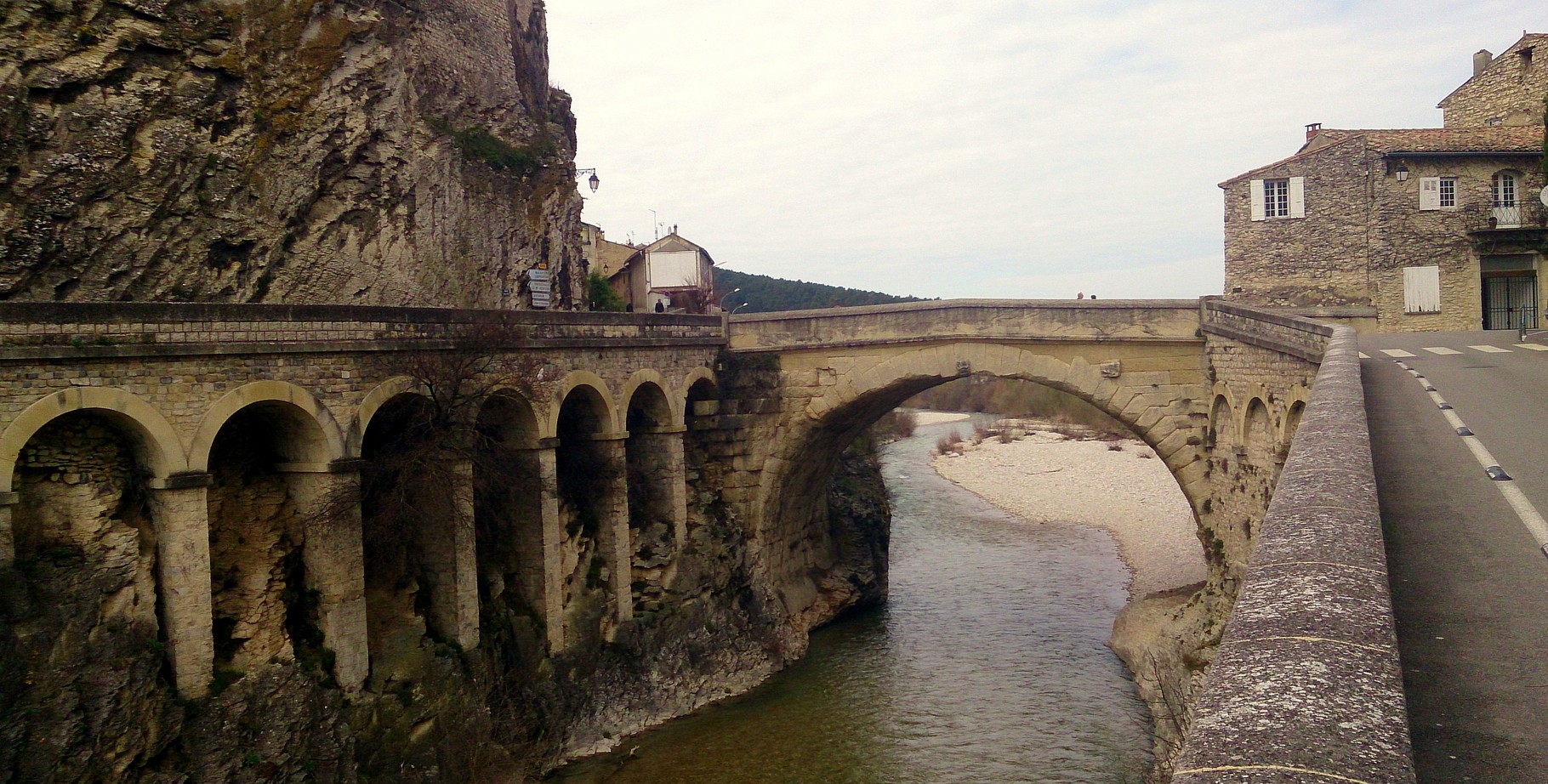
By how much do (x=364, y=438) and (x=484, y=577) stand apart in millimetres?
2638

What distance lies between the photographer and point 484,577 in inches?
579

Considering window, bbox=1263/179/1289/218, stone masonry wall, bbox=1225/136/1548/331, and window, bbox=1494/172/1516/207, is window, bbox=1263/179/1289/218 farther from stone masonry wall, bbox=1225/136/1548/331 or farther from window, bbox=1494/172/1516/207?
window, bbox=1494/172/1516/207

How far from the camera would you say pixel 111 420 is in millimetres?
10031

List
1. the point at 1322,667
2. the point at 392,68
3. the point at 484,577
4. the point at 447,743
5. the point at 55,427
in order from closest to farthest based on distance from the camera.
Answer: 1. the point at 1322,667
2. the point at 55,427
3. the point at 447,743
4. the point at 484,577
5. the point at 392,68

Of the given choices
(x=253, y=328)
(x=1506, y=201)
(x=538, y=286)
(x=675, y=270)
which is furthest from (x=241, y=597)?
(x=1506, y=201)

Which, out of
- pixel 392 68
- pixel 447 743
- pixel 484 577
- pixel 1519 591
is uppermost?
pixel 392 68

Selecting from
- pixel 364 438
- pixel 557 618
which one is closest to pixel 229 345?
pixel 364 438

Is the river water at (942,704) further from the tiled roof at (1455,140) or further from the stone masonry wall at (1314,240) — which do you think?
the tiled roof at (1455,140)

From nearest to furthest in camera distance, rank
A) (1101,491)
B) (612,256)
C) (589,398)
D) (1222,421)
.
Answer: (589,398), (1222,421), (1101,491), (612,256)

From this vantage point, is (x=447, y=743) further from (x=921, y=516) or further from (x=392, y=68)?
(x=921, y=516)

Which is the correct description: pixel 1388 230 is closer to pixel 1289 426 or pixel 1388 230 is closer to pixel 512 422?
pixel 1289 426

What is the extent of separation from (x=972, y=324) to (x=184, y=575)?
1270 centimetres

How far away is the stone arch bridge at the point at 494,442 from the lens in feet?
32.7

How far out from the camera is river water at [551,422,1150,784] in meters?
14.6
